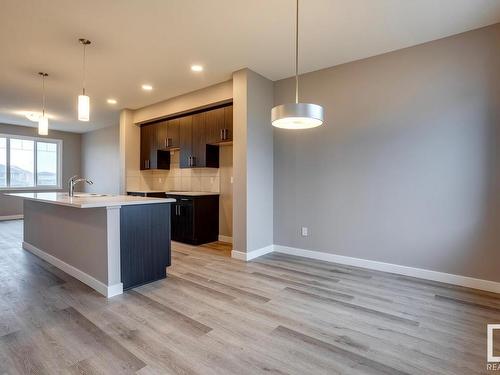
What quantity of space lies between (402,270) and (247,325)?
215cm

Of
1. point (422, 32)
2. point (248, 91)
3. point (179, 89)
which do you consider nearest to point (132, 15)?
point (248, 91)

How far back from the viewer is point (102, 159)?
8078mm

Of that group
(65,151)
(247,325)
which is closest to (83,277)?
(247,325)

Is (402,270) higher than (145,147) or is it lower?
lower

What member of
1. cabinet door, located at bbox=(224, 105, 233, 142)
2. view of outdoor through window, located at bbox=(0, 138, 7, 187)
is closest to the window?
view of outdoor through window, located at bbox=(0, 138, 7, 187)

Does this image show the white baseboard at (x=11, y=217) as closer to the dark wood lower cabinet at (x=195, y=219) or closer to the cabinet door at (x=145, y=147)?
the cabinet door at (x=145, y=147)

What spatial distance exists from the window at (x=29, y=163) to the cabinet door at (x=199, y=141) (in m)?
6.00

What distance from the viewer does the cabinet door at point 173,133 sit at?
5381 millimetres

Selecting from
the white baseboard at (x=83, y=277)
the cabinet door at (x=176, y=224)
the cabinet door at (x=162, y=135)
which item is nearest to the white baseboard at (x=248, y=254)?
the cabinet door at (x=176, y=224)

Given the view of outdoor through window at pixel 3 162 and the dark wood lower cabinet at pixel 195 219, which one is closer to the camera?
the dark wood lower cabinet at pixel 195 219

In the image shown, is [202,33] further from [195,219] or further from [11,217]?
[11,217]

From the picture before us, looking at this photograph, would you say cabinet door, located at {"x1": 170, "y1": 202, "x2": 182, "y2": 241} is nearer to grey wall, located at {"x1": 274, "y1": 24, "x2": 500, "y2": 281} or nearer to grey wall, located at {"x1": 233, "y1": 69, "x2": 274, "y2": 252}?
grey wall, located at {"x1": 233, "y1": 69, "x2": 274, "y2": 252}

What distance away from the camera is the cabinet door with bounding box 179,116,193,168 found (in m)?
5.10

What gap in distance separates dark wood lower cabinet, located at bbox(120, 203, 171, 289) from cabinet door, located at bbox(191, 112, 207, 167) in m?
1.88
